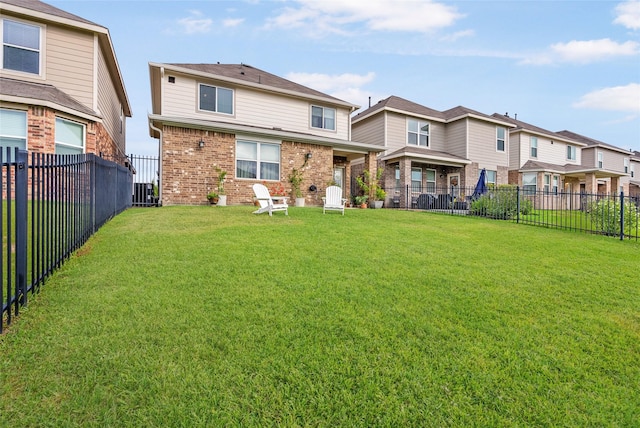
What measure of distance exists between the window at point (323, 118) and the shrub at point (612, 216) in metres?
11.7

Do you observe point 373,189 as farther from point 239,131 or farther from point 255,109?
point 239,131

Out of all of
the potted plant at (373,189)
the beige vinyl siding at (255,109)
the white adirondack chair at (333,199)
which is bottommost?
the white adirondack chair at (333,199)

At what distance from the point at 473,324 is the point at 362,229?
15.0ft

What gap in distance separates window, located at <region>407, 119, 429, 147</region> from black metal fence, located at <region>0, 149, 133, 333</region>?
17983 mm

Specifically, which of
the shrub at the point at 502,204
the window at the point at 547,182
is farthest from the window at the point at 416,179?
the window at the point at 547,182

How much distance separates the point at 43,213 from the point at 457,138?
22.7m

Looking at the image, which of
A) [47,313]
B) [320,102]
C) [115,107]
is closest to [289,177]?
[320,102]

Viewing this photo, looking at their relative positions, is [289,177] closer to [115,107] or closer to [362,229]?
[362,229]

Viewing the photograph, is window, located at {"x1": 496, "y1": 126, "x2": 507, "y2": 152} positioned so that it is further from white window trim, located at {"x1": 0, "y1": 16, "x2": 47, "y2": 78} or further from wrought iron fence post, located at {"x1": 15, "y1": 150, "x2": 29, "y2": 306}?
wrought iron fence post, located at {"x1": 15, "y1": 150, "x2": 29, "y2": 306}

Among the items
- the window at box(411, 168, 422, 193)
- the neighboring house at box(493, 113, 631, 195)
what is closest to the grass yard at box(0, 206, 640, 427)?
the window at box(411, 168, 422, 193)

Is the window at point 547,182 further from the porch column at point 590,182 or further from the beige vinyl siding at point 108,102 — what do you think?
the beige vinyl siding at point 108,102

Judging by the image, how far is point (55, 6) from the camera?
1258 centimetres

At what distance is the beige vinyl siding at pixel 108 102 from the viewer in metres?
12.8

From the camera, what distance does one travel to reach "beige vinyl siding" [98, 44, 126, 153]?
12.8 m
